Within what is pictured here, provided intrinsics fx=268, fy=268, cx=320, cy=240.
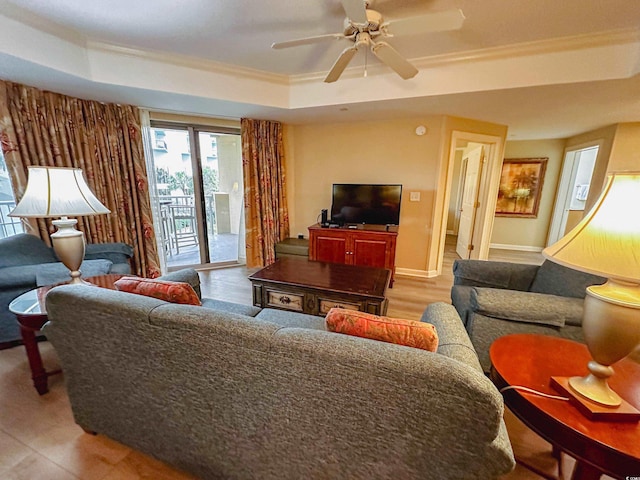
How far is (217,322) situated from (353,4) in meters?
1.85

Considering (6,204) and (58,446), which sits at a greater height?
(6,204)

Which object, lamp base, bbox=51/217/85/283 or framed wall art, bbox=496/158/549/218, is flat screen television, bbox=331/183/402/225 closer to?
lamp base, bbox=51/217/85/283

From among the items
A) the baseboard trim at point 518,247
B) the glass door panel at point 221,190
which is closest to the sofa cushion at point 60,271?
the glass door panel at point 221,190

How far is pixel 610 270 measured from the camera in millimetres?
826

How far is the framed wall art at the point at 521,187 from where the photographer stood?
17.3ft

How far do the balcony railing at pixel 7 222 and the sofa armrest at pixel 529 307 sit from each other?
4404 millimetres

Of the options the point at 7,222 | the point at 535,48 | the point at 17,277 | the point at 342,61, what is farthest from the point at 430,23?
the point at 7,222

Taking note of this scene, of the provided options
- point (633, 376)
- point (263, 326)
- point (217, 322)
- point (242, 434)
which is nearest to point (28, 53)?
point (217, 322)

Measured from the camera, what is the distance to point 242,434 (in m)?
1.04

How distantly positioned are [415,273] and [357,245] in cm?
111

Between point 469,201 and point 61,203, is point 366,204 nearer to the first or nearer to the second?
point 469,201

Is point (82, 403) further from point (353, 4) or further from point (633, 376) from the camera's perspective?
point (353, 4)

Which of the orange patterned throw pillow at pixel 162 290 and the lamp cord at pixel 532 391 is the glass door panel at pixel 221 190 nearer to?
the orange patterned throw pillow at pixel 162 290

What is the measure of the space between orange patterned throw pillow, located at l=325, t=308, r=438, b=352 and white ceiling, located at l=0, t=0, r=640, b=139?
85.4 inches
